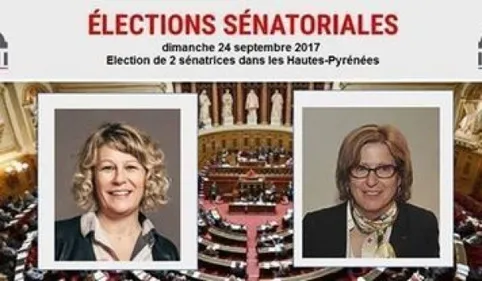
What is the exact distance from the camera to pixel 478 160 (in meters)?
3.33

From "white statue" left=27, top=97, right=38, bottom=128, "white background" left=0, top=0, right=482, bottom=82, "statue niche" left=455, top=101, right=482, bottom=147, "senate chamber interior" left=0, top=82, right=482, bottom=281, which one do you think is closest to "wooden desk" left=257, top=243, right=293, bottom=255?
"senate chamber interior" left=0, top=82, right=482, bottom=281

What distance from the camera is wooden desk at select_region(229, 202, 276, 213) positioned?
336cm

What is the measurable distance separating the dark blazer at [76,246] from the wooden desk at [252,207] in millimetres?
360

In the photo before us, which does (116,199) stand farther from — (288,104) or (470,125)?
(470,125)

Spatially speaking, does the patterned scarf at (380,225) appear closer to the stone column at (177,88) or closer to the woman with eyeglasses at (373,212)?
the woman with eyeglasses at (373,212)

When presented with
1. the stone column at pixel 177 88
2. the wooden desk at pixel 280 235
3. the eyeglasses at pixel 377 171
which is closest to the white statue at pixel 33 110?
the stone column at pixel 177 88

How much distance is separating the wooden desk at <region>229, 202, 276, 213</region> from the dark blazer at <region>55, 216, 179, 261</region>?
1.18ft

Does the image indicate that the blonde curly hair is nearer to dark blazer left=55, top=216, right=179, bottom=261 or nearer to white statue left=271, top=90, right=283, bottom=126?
dark blazer left=55, top=216, right=179, bottom=261

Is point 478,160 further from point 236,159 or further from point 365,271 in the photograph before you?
point 236,159

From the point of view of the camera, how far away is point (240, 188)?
336 cm

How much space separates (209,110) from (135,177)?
1.65 feet

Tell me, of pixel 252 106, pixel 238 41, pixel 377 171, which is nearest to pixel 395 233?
pixel 377 171

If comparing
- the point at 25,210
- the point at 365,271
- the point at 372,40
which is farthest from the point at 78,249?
the point at 372,40

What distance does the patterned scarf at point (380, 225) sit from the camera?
11.0 feet
